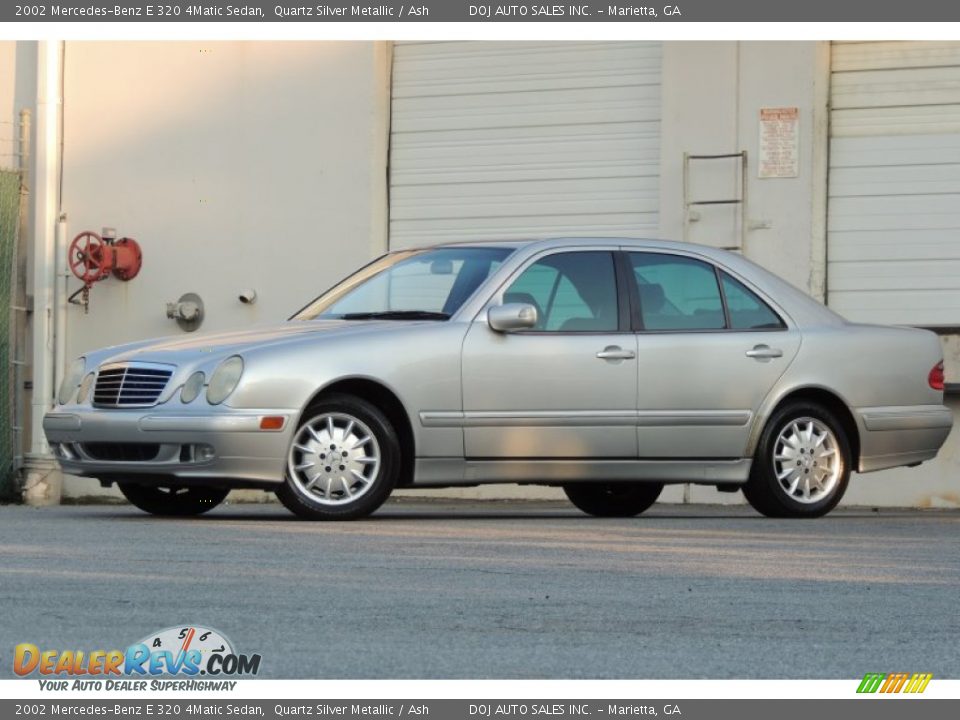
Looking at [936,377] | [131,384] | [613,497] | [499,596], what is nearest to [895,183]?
[936,377]

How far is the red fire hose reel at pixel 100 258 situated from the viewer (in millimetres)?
18656

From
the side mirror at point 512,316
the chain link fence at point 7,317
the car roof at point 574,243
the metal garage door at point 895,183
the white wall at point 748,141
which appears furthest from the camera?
the chain link fence at point 7,317

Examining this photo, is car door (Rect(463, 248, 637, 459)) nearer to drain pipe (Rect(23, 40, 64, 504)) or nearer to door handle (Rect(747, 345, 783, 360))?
door handle (Rect(747, 345, 783, 360))

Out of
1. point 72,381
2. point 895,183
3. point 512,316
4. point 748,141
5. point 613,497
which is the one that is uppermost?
point 748,141

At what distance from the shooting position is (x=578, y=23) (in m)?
17.7

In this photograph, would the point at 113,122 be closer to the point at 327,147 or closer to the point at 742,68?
the point at 327,147

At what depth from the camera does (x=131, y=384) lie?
10.2 meters

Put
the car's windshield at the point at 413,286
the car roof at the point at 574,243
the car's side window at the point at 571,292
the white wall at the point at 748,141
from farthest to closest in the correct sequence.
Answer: the white wall at the point at 748,141, the car roof at the point at 574,243, the car's side window at the point at 571,292, the car's windshield at the point at 413,286

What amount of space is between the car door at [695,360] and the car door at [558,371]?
12 centimetres

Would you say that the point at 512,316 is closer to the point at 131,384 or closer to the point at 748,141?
the point at 131,384

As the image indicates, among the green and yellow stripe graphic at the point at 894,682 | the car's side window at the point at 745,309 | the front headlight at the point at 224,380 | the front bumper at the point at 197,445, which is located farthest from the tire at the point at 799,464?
the green and yellow stripe graphic at the point at 894,682

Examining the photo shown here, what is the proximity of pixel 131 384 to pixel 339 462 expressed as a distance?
109 cm

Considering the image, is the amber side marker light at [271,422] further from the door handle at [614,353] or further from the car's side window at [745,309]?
the car's side window at [745,309]

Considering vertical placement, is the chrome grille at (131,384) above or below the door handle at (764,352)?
below
